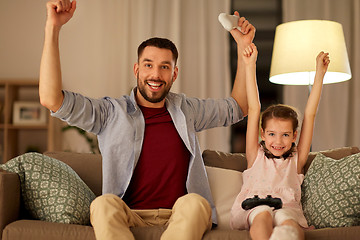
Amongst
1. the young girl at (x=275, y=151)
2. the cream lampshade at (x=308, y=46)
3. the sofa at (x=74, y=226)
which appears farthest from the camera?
the cream lampshade at (x=308, y=46)

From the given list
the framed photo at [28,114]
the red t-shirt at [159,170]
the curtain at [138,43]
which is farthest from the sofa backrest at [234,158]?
the framed photo at [28,114]

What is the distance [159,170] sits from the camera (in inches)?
73.1

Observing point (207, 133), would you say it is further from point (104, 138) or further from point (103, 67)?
point (104, 138)

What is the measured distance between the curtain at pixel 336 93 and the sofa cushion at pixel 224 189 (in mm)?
2369

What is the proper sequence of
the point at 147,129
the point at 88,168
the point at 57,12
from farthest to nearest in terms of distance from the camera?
1. the point at 88,168
2. the point at 147,129
3. the point at 57,12

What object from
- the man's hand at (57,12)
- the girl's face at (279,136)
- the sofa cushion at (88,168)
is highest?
the man's hand at (57,12)

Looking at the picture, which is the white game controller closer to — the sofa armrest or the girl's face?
the girl's face

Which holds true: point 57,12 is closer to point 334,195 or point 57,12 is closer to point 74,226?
point 74,226

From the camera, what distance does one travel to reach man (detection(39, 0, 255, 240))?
1.67m

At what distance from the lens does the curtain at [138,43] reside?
170 inches

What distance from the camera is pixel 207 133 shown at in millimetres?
4293

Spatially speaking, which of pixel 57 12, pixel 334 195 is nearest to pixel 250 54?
pixel 334 195

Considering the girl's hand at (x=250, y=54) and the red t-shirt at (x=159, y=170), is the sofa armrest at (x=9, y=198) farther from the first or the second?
the girl's hand at (x=250, y=54)

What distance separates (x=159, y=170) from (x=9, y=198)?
0.57 meters
